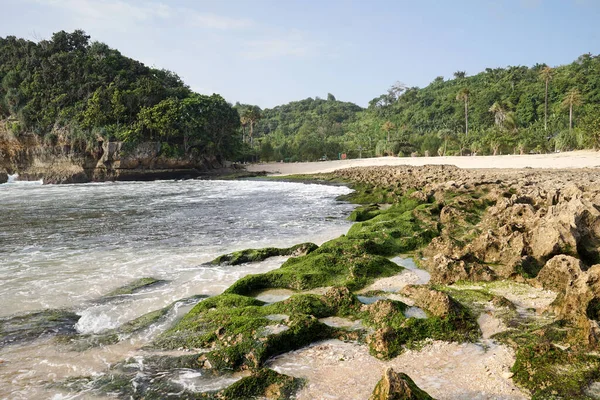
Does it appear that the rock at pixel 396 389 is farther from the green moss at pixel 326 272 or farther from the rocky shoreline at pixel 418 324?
the green moss at pixel 326 272

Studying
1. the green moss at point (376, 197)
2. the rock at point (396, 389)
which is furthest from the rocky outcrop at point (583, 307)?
the green moss at point (376, 197)

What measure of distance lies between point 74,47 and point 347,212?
69.3 m

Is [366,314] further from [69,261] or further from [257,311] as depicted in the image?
[69,261]

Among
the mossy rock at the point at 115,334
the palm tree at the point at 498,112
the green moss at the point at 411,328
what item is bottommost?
the mossy rock at the point at 115,334

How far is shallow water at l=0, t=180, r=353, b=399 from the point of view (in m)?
5.49

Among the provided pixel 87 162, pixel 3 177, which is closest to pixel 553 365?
pixel 87 162

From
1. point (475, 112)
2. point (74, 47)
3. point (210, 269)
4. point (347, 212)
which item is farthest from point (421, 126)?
point (210, 269)

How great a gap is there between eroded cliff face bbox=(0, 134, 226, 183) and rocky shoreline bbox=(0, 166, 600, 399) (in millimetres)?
50198

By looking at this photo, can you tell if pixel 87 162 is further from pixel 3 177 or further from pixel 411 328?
pixel 411 328

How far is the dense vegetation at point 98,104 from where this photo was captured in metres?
54.6

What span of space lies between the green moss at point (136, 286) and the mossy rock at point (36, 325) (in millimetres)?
1129

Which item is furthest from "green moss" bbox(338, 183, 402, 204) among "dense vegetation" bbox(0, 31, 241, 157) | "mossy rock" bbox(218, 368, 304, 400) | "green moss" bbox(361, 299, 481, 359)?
"dense vegetation" bbox(0, 31, 241, 157)

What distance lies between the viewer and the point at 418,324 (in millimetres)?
5379

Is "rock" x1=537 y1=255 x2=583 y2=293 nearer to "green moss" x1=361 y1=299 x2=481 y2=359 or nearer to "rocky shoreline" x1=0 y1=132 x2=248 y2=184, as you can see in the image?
"green moss" x1=361 y1=299 x2=481 y2=359
